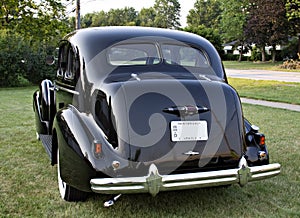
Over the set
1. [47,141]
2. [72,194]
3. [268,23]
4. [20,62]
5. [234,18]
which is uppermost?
[234,18]

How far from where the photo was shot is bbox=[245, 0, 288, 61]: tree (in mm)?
34094

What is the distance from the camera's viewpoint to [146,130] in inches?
126

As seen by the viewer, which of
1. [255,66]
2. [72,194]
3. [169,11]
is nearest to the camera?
[72,194]

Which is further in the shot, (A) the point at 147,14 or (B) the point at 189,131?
(A) the point at 147,14

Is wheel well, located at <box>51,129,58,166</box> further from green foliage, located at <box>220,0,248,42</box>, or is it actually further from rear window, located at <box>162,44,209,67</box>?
green foliage, located at <box>220,0,248,42</box>

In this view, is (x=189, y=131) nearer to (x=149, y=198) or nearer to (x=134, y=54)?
(x=149, y=198)

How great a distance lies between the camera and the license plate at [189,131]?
324 cm

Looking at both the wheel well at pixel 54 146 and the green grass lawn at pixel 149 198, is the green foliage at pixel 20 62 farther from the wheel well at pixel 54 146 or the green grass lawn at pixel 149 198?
the wheel well at pixel 54 146

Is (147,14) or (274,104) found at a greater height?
(147,14)

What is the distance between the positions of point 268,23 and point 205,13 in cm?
6082

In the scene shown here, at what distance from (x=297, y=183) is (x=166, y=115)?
2010mm

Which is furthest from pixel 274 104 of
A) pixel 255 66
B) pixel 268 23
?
pixel 268 23

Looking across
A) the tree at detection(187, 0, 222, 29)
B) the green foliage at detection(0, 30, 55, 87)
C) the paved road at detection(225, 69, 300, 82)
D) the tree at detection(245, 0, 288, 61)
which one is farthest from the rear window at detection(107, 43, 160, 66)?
the tree at detection(187, 0, 222, 29)

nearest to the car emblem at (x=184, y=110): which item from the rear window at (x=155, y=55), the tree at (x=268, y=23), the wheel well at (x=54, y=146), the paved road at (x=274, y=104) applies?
the rear window at (x=155, y=55)
